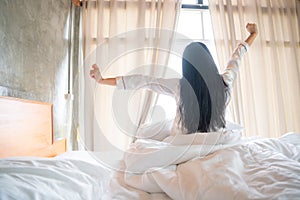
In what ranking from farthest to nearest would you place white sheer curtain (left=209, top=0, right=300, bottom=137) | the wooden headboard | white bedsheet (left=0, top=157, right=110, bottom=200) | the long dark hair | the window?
1. the window
2. white sheer curtain (left=209, top=0, right=300, bottom=137)
3. the long dark hair
4. the wooden headboard
5. white bedsheet (left=0, top=157, right=110, bottom=200)

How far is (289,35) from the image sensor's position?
77.7 inches

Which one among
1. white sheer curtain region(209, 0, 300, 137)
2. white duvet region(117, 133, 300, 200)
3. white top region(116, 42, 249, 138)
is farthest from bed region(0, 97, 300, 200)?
white sheer curtain region(209, 0, 300, 137)

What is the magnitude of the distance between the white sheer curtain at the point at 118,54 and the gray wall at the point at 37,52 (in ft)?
0.69

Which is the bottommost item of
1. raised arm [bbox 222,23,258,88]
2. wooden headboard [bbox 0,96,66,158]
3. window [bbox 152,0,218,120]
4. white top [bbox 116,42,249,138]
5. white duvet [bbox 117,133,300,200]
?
white duvet [bbox 117,133,300,200]

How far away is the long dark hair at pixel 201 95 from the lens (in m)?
0.89

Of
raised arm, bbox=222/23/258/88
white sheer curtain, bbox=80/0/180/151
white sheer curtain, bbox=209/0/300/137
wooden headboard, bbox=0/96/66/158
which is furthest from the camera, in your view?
white sheer curtain, bbox=209/0/300/137

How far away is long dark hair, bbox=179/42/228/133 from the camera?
0.89 meters

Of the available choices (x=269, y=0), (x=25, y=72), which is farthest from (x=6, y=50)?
(x=269, y=0)

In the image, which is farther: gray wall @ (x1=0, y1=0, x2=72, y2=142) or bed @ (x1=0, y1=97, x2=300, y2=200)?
gray wall @ (x1=0, y1=0, x2=72, y2=142)

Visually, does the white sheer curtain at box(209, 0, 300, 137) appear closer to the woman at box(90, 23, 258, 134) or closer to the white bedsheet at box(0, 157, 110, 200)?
the woman at box(90, 23, 258, 134)

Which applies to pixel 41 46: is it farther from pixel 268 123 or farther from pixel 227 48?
pixel 268 123

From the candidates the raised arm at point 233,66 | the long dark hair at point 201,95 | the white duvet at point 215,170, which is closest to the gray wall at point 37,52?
the white duvet at point 215,170

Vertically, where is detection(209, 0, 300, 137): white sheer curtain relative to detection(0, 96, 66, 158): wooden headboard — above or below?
above

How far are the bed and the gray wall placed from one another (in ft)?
0.65
